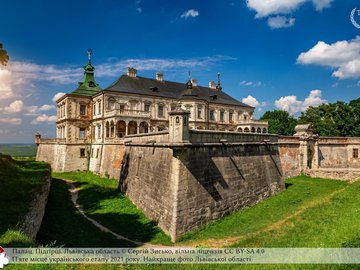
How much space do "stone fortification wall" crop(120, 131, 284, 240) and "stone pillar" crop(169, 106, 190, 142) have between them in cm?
33

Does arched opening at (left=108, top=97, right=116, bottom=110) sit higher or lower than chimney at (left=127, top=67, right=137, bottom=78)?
lower

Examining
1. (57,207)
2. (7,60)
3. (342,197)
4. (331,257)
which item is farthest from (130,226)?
(7,60)

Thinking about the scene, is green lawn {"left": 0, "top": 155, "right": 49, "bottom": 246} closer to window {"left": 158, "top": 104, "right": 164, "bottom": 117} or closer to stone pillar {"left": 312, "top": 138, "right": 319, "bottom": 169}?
window {"left": 158, "top": 104, "right": 164, "bottom": 117}

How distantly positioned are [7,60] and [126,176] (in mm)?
11690

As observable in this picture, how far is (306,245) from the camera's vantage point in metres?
7.15

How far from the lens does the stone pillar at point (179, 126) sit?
11500 mm

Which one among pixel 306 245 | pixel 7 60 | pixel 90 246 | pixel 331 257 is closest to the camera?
pixel 331 257

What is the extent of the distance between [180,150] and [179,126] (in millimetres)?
1182

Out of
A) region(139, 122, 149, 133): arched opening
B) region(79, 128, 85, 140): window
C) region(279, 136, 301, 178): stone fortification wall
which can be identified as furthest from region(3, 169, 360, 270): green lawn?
region(79, 128, 85, 140): window

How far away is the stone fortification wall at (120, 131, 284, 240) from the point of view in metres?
Answer: 11.6

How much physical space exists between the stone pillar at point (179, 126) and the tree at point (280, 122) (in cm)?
4863

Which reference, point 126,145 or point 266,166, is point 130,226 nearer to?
point 126,145

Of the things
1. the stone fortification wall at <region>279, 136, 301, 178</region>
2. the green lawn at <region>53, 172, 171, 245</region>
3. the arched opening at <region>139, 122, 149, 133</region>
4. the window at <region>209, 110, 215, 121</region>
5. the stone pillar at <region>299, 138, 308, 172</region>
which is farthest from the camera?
the window at <region>209, 110, 215, 121</region>

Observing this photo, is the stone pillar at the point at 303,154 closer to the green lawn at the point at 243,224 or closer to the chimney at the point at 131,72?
the green lawn at the point at 243,224
